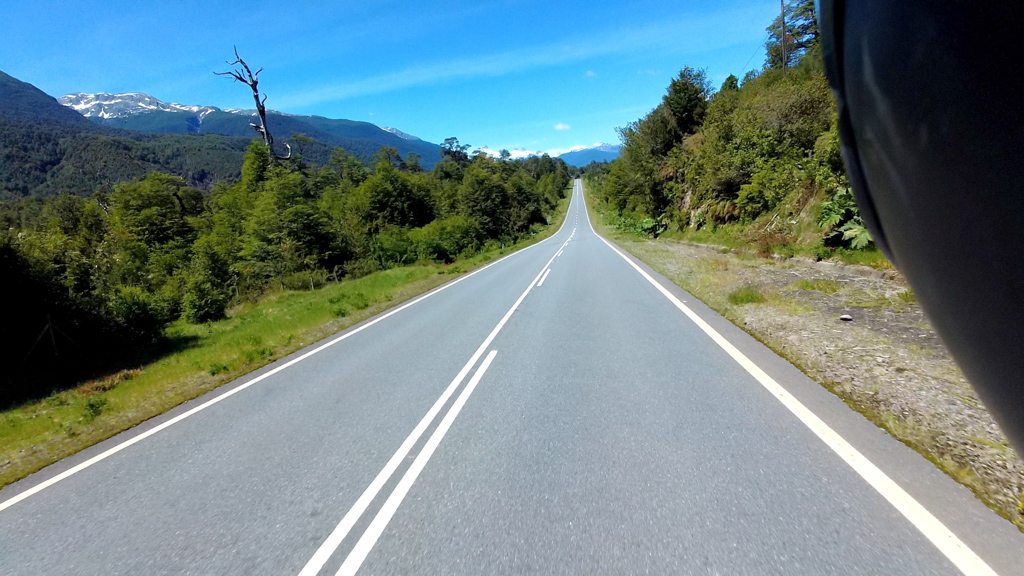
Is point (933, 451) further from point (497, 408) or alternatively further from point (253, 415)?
point (253, 415)

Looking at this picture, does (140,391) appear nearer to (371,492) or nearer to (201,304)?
(371,492)

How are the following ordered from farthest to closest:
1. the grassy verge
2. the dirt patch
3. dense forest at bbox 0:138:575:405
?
dense forest at bbox 0:138:575:405, the grassy verge, the dirt patch

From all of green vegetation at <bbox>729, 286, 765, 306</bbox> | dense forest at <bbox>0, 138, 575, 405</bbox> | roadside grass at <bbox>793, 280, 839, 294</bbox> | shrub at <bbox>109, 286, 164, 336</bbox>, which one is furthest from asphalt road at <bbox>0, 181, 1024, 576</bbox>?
shrub at <bbox>109, 286, 164, 336</bbox>

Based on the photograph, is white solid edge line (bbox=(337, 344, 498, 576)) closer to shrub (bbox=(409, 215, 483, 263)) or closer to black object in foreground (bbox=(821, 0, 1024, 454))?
black object in foreground (bbox=(821, 0, 1024, 454))

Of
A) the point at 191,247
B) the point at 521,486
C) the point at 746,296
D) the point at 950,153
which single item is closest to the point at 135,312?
the point at 521,486

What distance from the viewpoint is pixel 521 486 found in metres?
3.52

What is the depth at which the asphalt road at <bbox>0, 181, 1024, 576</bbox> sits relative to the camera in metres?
2.70

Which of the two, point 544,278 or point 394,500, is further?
point 544,278

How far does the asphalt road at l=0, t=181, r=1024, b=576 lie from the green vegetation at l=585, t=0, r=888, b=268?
7.16ft

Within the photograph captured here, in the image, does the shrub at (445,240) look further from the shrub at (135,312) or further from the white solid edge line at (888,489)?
the white solid edge line at (888,489)

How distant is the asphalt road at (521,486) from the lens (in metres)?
2.70

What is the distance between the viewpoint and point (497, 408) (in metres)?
5.13

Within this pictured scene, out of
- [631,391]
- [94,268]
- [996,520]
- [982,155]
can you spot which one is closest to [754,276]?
[631,391]

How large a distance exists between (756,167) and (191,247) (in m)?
39.4
